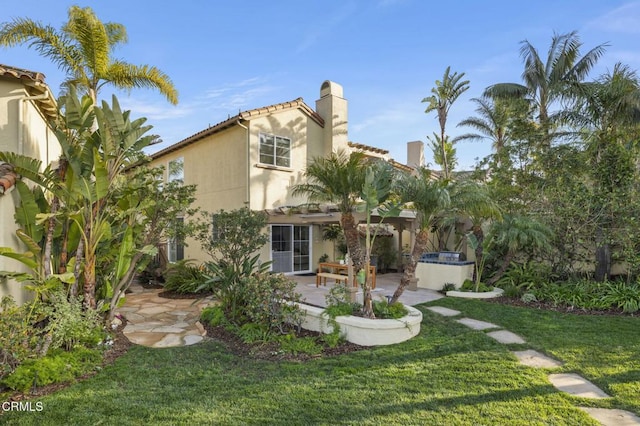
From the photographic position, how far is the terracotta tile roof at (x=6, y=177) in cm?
653

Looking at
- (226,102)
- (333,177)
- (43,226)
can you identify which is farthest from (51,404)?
(226,102)

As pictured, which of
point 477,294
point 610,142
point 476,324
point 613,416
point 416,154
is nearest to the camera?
point 613,416

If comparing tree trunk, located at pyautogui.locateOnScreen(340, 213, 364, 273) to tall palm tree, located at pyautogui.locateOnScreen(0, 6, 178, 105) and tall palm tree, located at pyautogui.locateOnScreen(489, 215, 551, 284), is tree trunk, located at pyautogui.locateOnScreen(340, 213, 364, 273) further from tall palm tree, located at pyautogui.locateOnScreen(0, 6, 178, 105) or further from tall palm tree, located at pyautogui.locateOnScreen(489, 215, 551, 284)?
tall palm tree, located at pyautogui.locateOnScreen(0, 6, 178, 105)

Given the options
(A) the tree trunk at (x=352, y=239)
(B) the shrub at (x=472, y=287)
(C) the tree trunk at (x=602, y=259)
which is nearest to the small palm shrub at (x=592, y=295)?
(C) the tree trunk at (x=602, y=259)

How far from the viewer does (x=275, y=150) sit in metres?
15.3

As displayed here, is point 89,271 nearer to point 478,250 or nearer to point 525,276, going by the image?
point 478,250

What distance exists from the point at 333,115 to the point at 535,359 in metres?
13.1

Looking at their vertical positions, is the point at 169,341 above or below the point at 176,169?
below

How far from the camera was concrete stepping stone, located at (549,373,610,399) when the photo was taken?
507 centimetres

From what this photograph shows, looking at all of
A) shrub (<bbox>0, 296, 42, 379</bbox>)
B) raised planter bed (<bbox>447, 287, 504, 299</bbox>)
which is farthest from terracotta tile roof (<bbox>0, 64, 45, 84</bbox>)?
raised planter bed (<bbox>447, 287, 504, 299</bbox>)

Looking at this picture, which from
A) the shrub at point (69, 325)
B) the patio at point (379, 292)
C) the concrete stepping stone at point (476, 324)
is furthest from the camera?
the patio at point (379, 292)

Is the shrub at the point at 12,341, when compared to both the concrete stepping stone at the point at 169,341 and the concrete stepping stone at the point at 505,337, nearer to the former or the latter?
the concrete stepping stone at the point at 169,341

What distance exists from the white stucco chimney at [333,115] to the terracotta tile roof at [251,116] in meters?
0.46

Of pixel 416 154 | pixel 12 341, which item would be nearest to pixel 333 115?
pixel 416 154
